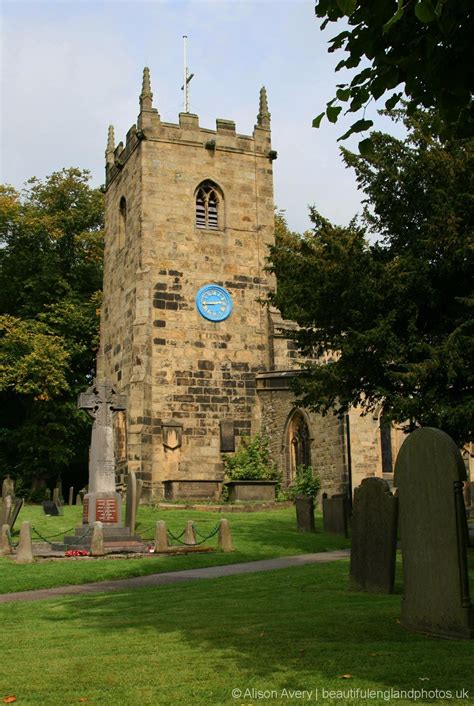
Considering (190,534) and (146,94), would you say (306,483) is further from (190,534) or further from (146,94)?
(146,94)

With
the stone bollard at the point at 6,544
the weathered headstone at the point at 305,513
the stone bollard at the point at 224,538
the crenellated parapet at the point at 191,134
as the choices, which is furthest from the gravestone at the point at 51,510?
the crenellated parapet at the point at 191,134

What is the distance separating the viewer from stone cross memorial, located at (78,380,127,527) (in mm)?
19109

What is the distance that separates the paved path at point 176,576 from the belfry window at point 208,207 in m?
17.6

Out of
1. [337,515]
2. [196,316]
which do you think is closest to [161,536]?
[337,515]

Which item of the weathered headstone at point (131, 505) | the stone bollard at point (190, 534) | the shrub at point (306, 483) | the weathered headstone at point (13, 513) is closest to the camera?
the stone bollard at point (190, 534)

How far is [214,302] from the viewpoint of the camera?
30.9 metres

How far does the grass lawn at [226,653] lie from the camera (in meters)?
5.64

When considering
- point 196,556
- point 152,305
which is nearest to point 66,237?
point 152,305

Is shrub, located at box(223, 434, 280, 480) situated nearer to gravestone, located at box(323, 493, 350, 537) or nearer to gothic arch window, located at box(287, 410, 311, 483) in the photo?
gothic arch window, located at box(287, 410, 311, 483)

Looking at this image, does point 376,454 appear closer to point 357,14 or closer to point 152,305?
point 152,305

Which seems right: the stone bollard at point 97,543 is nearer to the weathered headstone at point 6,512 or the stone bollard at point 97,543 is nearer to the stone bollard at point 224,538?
the stone bollard at point 224,538

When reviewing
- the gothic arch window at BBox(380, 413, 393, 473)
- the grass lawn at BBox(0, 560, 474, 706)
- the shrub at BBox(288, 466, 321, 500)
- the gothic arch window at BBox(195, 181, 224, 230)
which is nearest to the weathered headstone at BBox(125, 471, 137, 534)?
the shrub at BBox(288, 466, 321, 500)

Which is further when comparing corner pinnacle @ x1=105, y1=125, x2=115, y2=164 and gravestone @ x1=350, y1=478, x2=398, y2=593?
corner pinnacle @ x1=105, y1=125, x2=115, y2=164

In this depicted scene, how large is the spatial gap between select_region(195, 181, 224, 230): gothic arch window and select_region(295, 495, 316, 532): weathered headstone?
1437cm
